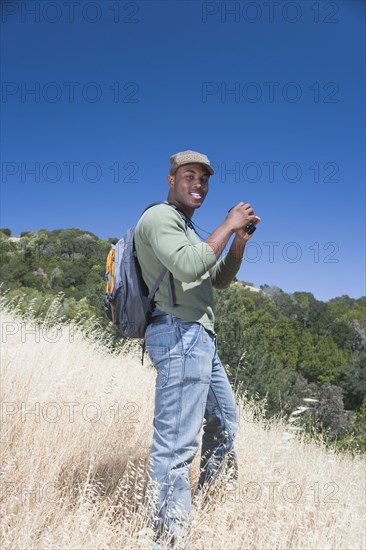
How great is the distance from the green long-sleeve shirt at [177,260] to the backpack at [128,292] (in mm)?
42

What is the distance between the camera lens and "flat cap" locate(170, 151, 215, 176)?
7.63 feet

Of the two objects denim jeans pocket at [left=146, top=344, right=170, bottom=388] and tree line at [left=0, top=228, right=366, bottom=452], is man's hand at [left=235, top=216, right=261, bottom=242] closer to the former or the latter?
denim jeans pocket at [left=146, top=344, right=170, bottom=388]

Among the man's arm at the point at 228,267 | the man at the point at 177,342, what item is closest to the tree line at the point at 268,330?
the man's arm at the point at 228,267

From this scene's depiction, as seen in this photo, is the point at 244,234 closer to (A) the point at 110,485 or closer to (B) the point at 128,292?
(B) the point at 128,292

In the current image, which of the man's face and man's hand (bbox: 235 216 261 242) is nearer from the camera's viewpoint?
man's hand (bbox: 235 216 261 242)

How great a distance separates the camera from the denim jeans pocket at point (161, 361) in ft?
7.13

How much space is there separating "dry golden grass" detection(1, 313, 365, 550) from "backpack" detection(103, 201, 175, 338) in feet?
2.67

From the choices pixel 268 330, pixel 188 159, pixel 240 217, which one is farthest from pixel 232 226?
pixel 268 330

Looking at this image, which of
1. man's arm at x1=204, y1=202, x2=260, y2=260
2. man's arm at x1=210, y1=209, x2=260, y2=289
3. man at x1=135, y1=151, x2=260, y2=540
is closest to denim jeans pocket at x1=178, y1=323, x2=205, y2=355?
man at x1=135, y1=151, x2=260, y2=540

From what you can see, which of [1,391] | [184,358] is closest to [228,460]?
[184,358]

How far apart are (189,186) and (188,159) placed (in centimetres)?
12

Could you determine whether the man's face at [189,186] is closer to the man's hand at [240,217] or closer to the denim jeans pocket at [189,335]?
the man's hand at [240,217]

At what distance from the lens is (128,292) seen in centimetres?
231

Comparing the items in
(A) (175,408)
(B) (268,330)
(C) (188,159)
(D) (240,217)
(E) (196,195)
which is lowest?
(A) (175,408)
